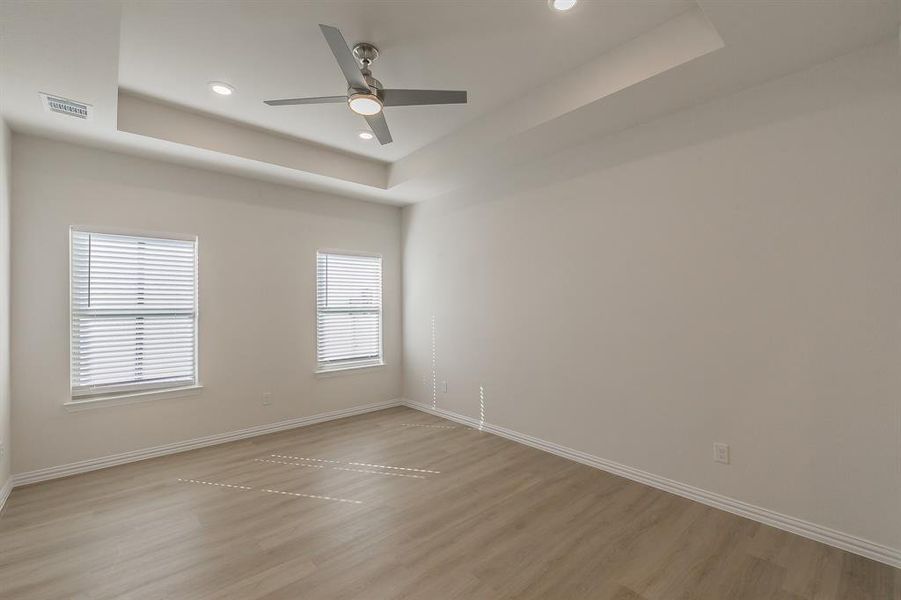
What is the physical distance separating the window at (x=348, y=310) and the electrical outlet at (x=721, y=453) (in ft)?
12.4

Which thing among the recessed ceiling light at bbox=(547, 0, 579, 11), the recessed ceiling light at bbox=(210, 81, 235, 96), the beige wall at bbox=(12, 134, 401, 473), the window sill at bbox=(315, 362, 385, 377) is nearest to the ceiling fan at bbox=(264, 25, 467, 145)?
the recessed ceiling light at bbox=(547, 0, 579, 11)

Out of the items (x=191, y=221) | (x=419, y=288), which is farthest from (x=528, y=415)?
(x=191, y=221)

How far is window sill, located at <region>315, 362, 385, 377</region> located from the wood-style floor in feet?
4.49

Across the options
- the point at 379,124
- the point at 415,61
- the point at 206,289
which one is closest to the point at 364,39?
the point at 415,61

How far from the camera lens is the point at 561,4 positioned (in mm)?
2184

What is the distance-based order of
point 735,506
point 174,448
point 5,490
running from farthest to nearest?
point 174,448, point 5,490, point 735,506

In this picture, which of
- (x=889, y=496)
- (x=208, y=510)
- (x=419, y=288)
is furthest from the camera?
(x=419, y=288)

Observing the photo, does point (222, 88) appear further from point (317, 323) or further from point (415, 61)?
point (317, 323)

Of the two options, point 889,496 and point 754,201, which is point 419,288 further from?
point 889,496

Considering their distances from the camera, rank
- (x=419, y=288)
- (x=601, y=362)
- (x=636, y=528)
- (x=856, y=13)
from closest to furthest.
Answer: (x=856, y=13)
(x=636, y=528)
(x=601, y=362)
(x=419, y=288)

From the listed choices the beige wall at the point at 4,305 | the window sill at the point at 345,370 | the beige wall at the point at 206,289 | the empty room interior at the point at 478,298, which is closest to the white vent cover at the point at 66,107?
the empty room interior at the point at 478,298

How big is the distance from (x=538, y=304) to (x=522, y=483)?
5.21 feet

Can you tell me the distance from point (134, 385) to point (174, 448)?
687mm

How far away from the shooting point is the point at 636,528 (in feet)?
8.24
